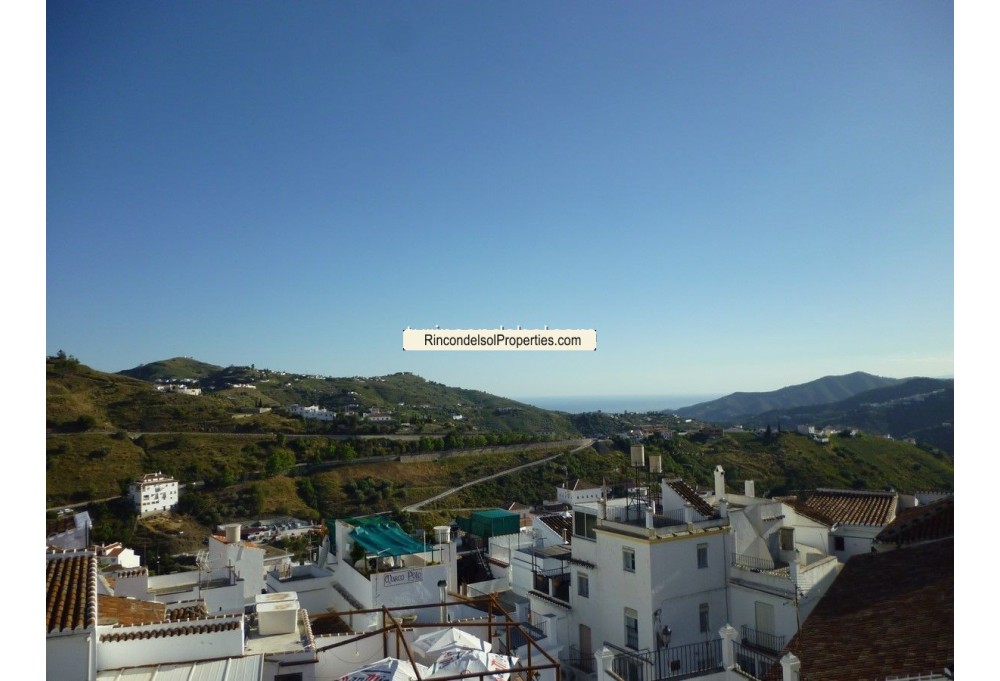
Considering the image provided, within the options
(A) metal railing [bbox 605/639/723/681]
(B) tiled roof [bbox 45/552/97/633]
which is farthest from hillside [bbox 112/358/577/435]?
(B) tiled roof [bbox 45/552/97/633]

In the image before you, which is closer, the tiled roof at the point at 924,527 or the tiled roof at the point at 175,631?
the tiled roof at the point at 175,631

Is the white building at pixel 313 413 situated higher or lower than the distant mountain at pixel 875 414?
lower

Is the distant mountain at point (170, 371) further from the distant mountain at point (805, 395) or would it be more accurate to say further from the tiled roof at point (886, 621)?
the tiled roof at point (886, 621)

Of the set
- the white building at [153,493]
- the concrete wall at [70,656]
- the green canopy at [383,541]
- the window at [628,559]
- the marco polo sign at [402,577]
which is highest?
the concrete wall at [70,656]

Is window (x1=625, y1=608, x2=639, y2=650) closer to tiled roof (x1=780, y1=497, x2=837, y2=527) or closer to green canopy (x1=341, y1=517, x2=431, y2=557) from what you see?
tiled roof (x1=780, y1=497, x2=837, y2=527)

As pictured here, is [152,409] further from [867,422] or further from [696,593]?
[867,422]

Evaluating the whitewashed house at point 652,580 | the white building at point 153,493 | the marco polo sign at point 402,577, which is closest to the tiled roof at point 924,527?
the whitewashed house at point 652,580

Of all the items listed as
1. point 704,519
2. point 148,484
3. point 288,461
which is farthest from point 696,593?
point 288,461
